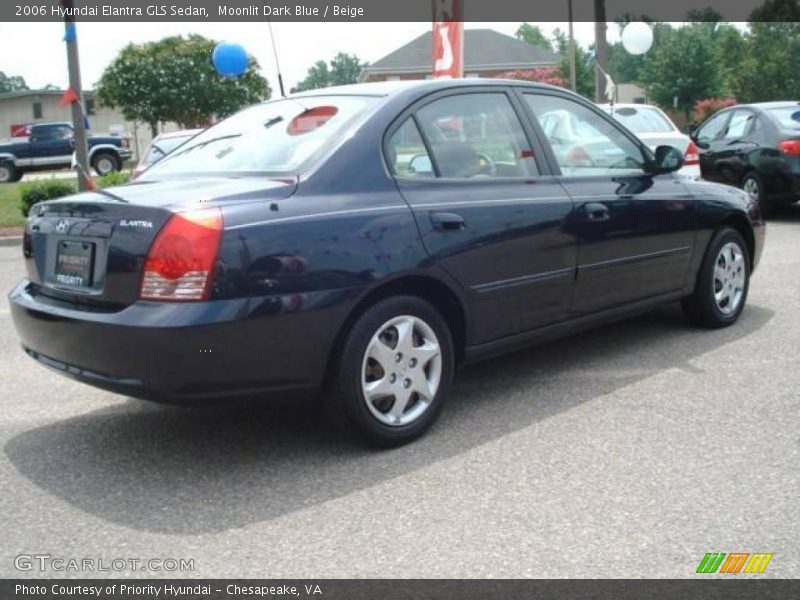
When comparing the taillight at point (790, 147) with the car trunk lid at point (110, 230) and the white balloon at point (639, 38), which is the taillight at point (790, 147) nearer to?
the white balloon at point (639, 38)

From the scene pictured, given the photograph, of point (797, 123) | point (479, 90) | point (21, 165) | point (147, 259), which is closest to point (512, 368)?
point (479, 90)

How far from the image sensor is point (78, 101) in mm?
13359

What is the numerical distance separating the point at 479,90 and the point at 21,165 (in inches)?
1157

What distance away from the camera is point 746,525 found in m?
3.08

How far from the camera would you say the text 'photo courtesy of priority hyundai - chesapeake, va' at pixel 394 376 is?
2930 mm

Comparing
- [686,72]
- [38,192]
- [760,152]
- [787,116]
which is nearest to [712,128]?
[787,116]

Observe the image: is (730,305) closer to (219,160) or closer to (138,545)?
(219,160)

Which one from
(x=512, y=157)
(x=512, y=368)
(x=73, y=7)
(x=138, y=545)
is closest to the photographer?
(x=138, y=545)

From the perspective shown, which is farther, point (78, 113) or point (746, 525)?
point (78, 113)

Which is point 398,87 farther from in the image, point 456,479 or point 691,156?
point 691,156

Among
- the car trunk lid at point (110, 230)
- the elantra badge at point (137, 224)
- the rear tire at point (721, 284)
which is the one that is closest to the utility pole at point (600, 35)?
the rear tire at point (721, 284)

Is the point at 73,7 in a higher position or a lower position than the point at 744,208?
higher

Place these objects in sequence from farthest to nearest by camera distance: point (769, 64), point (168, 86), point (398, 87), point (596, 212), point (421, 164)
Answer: point (168, 86), point (769, 64), point (596, 212), point (398, 87), point (421, 164)

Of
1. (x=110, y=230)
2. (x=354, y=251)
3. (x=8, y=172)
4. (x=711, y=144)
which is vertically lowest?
(x=354, y=251)
